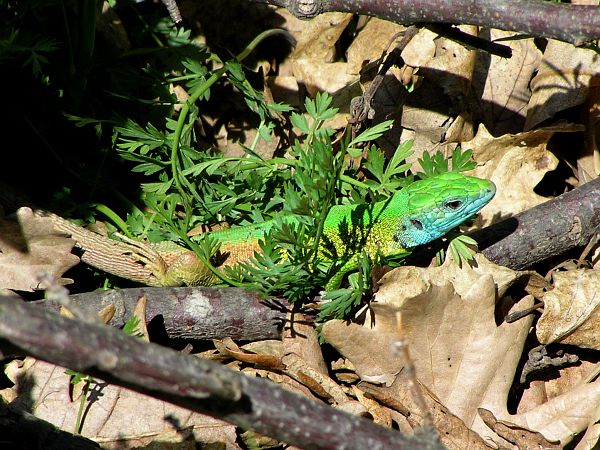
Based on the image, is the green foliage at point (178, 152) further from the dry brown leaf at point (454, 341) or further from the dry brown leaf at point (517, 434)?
the dry brown leaf at point (517, 434)

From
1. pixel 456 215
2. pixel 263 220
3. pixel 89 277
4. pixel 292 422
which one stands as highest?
pixel 292 422

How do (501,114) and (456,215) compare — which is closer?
(456,215)

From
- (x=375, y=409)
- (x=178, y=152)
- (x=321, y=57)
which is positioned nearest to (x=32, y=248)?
(x=178, y=152)

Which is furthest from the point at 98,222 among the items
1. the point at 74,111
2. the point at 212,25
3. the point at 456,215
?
the point at 456,215

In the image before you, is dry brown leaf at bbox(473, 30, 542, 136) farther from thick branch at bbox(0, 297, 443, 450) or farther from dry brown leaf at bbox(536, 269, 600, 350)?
thick branch at bbox(0, 297, 443, 450)

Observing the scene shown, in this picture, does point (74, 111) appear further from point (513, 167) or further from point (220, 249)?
point (513, 167)

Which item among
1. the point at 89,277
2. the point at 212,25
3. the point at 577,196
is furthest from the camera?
the point at 212,25
